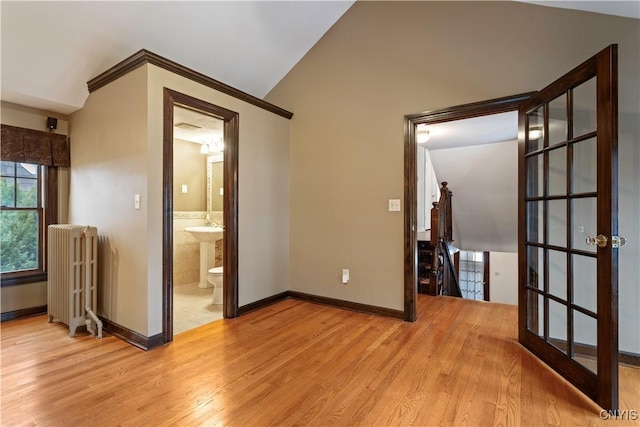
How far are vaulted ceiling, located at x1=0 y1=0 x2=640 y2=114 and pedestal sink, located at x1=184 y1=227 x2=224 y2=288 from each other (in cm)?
178

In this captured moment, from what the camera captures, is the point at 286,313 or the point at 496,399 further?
the point at 286,313

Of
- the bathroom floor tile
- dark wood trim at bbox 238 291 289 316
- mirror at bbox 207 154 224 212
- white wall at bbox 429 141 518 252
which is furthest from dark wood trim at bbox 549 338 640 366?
mirror at bbox 207 154 224 212

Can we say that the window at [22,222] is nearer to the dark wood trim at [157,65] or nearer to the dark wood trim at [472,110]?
the dark wood trim at [157,65]

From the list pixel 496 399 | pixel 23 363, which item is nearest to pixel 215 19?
pixel 23 363

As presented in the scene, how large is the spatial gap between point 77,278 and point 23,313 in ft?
3.75

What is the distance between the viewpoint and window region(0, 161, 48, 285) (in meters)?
3.11

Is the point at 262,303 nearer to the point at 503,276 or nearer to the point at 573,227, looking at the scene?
the point at 573,227

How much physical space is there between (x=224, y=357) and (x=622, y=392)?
255cm

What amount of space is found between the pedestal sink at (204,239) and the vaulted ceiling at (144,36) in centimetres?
178

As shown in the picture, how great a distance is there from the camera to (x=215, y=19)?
291 cm

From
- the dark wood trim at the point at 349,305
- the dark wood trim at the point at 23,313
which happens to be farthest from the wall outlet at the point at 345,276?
the dark wood trim at the point at 23,313

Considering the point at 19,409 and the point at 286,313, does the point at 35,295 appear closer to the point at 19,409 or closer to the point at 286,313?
the point at 19,409

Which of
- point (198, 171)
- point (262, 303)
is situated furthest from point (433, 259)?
point (198, 171)

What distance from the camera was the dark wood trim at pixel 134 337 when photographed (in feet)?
7.83
